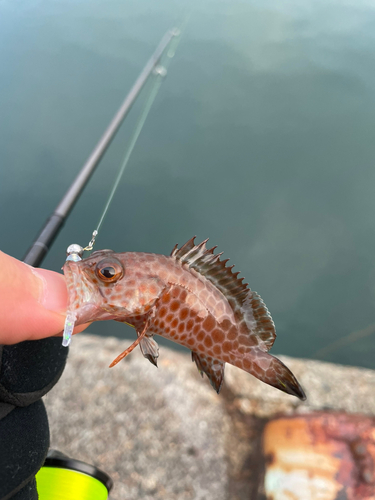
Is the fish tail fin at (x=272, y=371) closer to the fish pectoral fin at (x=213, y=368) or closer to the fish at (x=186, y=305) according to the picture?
the fish at (x=186, y=305)

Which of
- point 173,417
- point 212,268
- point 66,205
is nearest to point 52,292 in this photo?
point 212,268

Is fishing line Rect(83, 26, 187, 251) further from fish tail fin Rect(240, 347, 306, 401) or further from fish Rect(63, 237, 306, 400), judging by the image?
fish tail fin Rect(240, 347, 306, 401)

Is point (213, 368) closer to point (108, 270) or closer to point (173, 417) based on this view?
point (108, 270)

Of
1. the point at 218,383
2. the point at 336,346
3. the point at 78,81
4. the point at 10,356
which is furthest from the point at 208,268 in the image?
the point at 78,81

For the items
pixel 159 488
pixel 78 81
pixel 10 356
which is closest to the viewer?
pixel 10 356

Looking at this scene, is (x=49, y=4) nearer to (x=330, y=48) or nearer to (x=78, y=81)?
(x=78, y=81)

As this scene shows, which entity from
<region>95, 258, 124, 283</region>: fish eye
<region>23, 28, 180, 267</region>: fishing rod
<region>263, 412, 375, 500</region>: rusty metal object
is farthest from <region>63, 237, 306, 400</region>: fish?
<region>263, 412, 375, 500</region>: rusty metal object

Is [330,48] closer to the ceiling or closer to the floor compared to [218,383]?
closer to the ceiling
